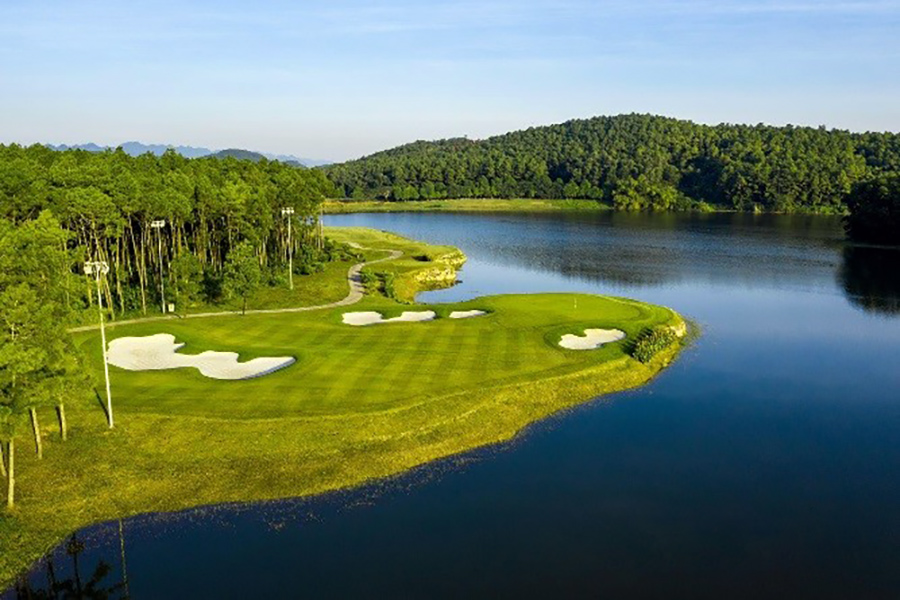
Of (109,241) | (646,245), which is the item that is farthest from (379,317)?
(646,245)

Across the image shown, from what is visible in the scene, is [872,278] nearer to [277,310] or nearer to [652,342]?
[652,342]

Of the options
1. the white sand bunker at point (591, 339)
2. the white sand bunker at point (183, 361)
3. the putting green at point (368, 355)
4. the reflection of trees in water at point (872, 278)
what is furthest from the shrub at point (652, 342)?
the reflection of trees in water at point (872, 278)

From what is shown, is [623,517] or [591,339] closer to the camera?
[623,517]

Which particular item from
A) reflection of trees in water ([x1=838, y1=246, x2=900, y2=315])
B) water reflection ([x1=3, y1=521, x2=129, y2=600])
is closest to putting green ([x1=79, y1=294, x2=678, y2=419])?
water reflection ([x1=3, y1=521, x2=129, y2=600])

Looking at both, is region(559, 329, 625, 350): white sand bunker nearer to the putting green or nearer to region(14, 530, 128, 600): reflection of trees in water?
the putting green

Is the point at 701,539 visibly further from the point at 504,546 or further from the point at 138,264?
the point at 138,264

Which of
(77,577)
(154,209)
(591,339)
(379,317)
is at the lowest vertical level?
(77,577)

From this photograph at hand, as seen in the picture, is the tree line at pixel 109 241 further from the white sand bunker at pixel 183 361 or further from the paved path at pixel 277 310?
the white sand bunker at pixel 183 361
